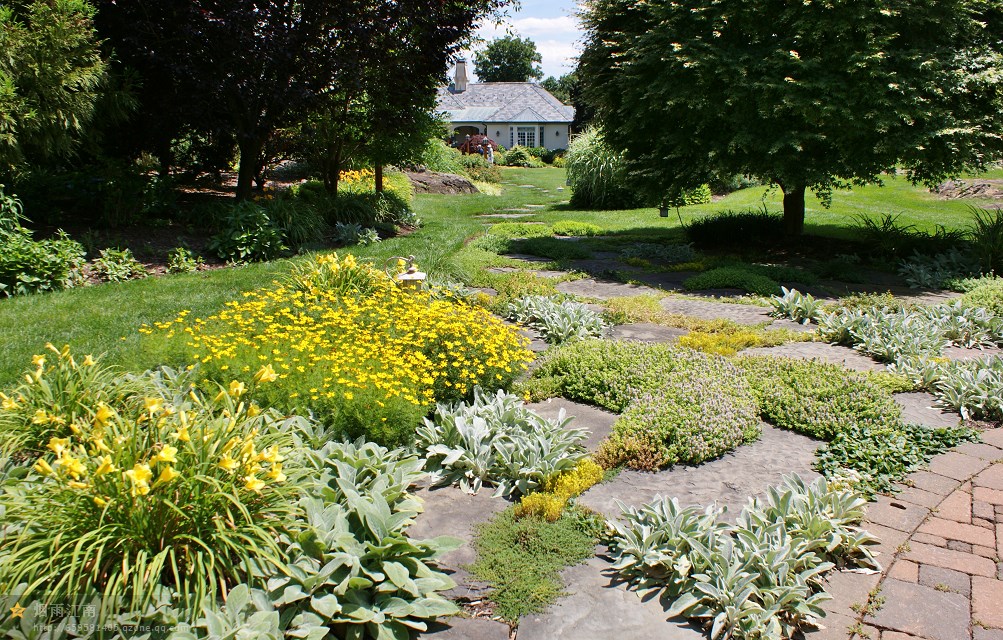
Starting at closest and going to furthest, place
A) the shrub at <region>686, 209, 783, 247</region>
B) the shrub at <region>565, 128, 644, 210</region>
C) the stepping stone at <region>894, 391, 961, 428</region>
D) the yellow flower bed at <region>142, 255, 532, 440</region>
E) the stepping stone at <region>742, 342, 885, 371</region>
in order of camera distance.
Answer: the yellow flower bed at <region>142, 255, 532, 440</region>
the stepping stone at <region>894, 391, 961, 428</region>
the stepping stone at <region>742, 342, 885, 371</region>
the shrub at <region>686, 209, 783, 247</region>
the shrub at <region>565, 128, 644, 210</region>

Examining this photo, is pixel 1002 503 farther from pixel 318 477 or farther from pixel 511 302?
pixel 511 302

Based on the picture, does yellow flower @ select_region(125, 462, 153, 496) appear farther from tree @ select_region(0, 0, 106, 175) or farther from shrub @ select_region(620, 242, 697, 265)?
shrub @ select_region(620, 242, 697, 265)

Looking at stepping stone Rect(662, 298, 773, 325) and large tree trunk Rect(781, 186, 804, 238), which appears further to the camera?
large tree trunk Rect(781, 186, 804, 238)

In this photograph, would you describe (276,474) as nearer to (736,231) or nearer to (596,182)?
(736,231)

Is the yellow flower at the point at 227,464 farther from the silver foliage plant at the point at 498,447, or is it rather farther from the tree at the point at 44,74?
the tree at the point at 44,74

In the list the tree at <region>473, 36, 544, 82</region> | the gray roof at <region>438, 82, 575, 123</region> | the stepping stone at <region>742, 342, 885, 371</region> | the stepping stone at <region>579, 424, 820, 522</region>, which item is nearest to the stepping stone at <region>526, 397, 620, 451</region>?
the stepping stone at <region>579, 424, 820, 522</region>

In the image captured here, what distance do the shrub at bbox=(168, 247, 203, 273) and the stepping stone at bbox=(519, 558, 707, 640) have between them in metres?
6.80

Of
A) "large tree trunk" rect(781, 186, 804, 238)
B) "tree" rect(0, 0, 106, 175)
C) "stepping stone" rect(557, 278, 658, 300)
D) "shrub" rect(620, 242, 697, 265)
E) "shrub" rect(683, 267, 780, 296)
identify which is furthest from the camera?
"large tree trunk" rect(781, 186, 804, 238)

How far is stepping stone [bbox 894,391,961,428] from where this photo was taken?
4.36 metres

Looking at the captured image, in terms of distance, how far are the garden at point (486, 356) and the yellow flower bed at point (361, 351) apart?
0.03 m

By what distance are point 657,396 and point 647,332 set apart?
6.37 ft

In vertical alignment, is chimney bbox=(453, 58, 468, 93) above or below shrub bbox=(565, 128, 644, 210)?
above

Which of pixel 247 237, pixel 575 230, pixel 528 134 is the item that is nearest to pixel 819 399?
pixel 247 237

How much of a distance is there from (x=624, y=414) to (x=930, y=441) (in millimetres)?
1740
